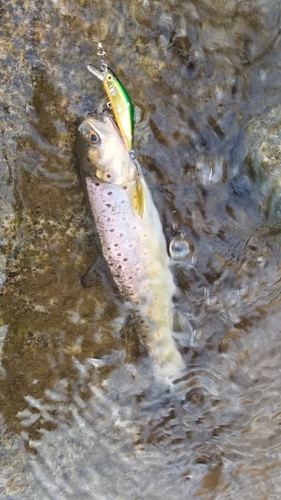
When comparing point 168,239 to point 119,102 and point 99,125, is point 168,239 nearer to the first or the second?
point 99,125

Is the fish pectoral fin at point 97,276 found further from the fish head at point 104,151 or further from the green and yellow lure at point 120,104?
the green and yellow lure at point 120,104

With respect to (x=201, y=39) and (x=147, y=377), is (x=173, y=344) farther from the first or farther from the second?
(x=201, y=39)

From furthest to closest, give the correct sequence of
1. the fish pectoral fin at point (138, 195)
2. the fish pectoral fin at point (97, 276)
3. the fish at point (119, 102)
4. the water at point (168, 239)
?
the fish pectoral fin at point (97, 276), the water at point (168, 239), the fish pectoral fin at point (138, 195), the fish at point (119, 102)

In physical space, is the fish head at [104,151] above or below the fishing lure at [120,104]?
below

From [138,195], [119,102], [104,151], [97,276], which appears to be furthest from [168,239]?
[119,102]

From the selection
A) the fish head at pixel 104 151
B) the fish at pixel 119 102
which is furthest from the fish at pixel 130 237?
the fish at pixel 119 102
